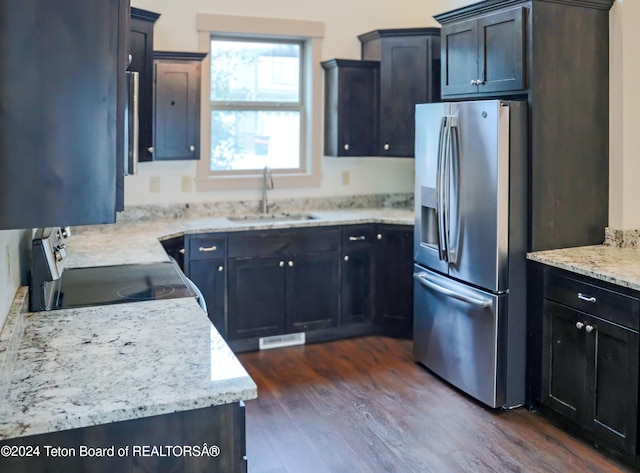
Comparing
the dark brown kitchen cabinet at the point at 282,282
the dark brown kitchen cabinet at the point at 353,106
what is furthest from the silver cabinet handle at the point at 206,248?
the dark brown kitchen cabinet at the point at 353,106

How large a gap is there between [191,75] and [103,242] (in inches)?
52.3

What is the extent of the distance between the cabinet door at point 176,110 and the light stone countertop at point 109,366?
2.10 metres

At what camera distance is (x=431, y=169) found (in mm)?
3662

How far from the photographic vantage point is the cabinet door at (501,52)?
3180mm

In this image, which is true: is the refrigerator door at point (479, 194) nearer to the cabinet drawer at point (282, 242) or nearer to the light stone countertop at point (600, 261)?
the light stone countertop at point (600, 261)

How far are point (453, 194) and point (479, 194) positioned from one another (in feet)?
0.65

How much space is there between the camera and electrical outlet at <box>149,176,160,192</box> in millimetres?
4543

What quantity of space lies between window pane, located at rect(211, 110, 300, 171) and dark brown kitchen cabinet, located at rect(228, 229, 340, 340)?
894mm

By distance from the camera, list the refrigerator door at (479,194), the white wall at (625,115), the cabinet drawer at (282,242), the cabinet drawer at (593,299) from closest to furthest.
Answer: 1. the cabinet drawer at (593,299)
2. the refrigerator door at (479,194)
3. the white wall at (625,115)
4. the cabinet drawer at (282,242)

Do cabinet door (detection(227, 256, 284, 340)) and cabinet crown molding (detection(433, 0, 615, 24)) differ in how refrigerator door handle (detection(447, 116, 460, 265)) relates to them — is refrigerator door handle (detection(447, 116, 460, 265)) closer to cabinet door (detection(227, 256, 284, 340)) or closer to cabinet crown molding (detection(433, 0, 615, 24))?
cabinet crown molding (detection(433, 0, 615, 24))

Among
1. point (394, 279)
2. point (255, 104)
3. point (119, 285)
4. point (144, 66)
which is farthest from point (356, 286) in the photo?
point (119, 285)

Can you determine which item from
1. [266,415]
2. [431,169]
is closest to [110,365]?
[266,415]

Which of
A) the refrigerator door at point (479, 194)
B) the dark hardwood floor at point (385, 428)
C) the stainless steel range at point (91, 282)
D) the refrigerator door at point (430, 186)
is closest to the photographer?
the stainless steel range at point (91, 282)

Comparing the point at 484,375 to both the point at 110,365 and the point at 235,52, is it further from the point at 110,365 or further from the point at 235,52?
the point at 235,52
